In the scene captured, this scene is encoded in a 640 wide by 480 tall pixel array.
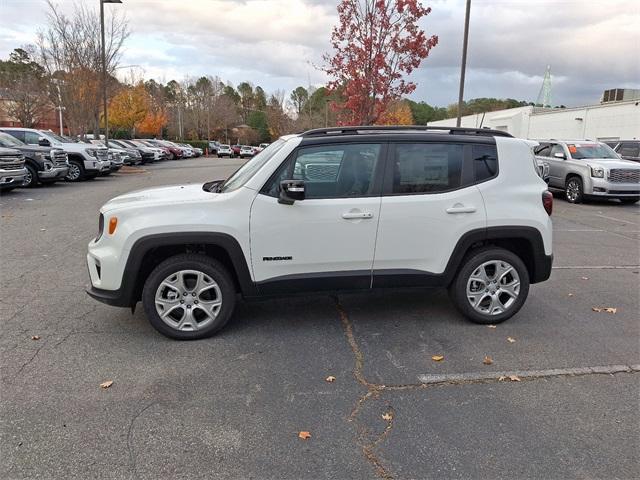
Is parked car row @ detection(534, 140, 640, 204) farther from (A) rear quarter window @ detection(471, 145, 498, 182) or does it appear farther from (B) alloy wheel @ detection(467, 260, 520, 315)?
(B) alloy wheel @ detection(467, 260, 520, 315)

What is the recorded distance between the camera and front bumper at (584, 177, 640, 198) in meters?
13.4

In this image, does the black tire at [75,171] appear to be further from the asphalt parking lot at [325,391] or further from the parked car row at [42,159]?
the asphalt parking lot at [325,391]

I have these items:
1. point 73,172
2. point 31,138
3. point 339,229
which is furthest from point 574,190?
point 31,138

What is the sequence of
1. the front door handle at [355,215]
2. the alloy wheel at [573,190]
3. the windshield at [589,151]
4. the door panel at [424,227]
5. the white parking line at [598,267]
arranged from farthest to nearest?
the windshield at [589,151] → the alloy wheel at [573,190] → the white parking line at [598,267] → the door panel at [424,227] → the front door handle at [355,215]

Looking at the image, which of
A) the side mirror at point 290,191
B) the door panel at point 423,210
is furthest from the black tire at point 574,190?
the side mirror at point 290,191

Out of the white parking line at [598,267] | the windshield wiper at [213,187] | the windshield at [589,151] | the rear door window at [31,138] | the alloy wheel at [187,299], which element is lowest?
the white parking line at [598,267]

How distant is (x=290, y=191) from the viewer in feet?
12.7

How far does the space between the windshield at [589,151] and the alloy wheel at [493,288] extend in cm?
1218

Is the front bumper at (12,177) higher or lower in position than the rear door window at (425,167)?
lower

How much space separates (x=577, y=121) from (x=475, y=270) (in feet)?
114

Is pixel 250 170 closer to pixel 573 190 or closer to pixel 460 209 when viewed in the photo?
pixel 460 209

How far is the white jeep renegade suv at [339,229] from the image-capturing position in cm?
398

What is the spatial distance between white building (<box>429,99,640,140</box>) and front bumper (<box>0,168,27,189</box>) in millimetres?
19090

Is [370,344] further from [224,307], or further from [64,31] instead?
[64,31]
